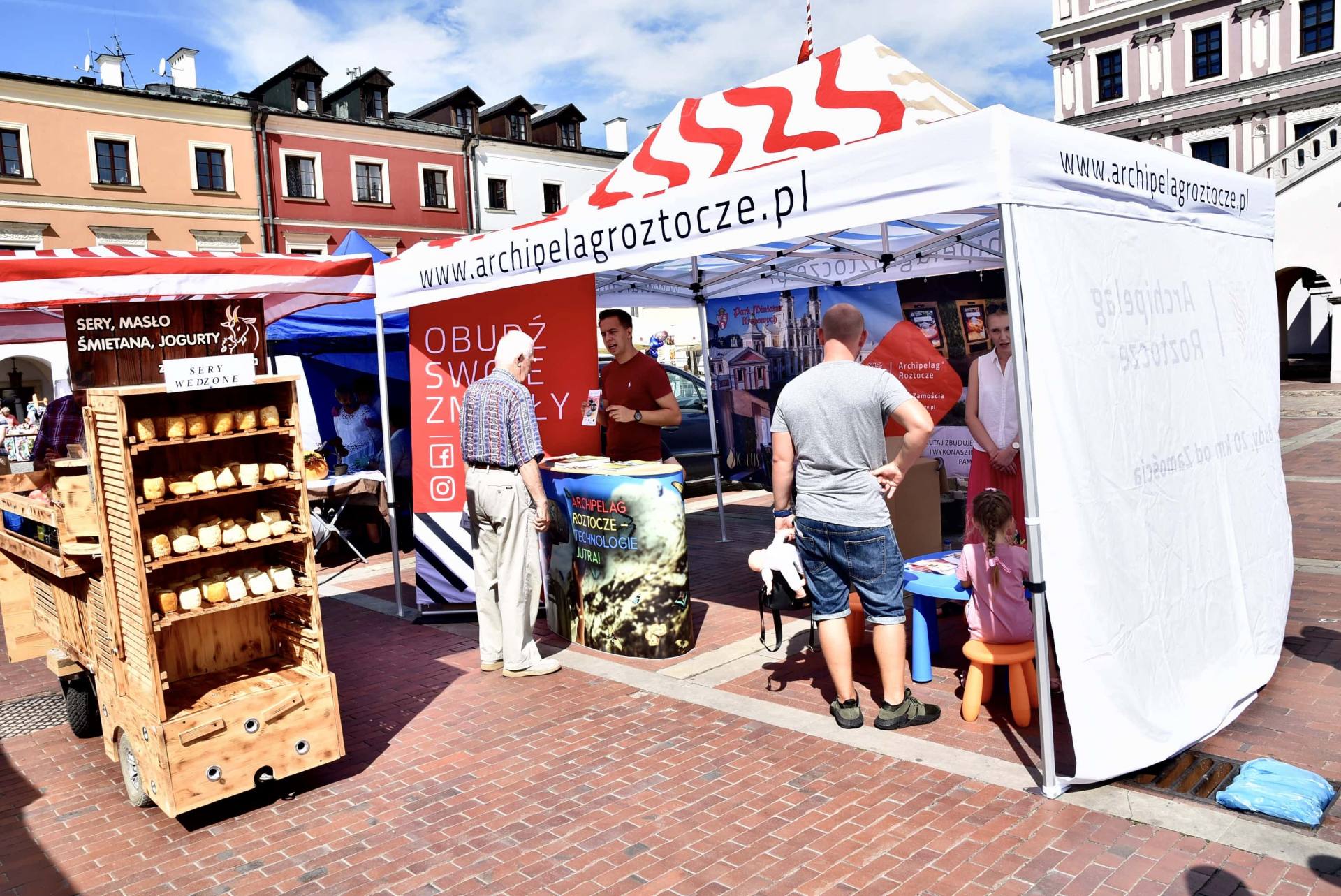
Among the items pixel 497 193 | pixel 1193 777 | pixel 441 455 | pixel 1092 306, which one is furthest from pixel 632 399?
pixel 497 193

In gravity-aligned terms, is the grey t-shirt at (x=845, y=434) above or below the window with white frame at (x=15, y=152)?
below

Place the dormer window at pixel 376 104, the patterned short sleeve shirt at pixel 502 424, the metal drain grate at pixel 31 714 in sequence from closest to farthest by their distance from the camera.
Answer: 1. the metal drain grate at pixel 31 714
2. the patterned short sleeve shirt at pixel 502 424
3. the dormer window at pixel 376 104

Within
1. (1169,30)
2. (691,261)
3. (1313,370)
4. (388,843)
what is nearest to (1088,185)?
(388,843)

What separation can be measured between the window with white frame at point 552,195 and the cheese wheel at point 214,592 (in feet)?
124

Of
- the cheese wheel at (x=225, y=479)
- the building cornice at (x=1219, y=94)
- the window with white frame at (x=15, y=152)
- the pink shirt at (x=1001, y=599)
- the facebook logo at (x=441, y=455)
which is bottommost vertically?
the pink shirt at (x=1001, y=599)

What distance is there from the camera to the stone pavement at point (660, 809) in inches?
131

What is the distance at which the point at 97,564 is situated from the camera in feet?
14.6

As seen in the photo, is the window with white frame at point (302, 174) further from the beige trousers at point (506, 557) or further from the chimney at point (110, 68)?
the beige trousers at point (506, 557)

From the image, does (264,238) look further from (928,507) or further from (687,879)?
(687,879)

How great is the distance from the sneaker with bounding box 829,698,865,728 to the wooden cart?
2.29 metres

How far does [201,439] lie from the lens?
4227 millimetres

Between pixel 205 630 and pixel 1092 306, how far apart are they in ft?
13.8

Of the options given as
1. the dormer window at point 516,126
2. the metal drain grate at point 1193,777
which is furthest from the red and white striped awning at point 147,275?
the dormer window at point 516,126

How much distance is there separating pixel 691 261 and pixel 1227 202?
4.91 m
